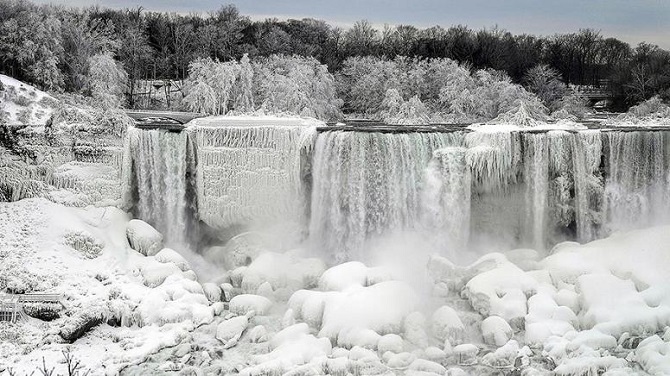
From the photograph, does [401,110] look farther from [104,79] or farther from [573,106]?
[104,79]

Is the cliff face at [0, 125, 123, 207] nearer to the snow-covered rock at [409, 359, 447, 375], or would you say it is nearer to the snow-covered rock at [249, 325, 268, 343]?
the snow-covered rock at [249, 325, 268, 343]

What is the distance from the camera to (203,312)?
13977 millimetres

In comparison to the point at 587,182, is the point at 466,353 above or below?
below

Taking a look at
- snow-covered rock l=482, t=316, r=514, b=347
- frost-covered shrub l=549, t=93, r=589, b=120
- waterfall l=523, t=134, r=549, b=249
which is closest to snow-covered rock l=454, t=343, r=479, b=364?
snow-covered rock l=482, t=316, r=514, b=347

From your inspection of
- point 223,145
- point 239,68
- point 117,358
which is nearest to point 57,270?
point 117,358

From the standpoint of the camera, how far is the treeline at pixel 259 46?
25031 millimetres

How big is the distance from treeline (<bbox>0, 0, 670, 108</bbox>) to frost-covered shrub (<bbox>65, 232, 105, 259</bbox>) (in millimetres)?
10623

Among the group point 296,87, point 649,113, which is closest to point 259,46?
point 296,87

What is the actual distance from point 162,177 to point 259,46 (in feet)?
59.2

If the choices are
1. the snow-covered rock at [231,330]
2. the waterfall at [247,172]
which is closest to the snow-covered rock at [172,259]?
the waterfall at [247,172]

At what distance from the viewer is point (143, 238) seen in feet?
53.7

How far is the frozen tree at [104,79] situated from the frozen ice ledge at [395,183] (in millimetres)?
7972

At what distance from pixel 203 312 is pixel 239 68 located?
1538 cm

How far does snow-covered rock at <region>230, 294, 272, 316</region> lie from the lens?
1411 cm
